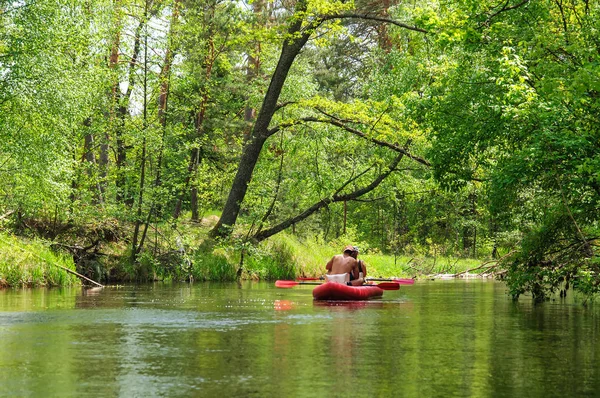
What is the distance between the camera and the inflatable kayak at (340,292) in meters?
18.3

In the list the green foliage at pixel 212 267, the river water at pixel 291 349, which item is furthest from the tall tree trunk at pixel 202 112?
the river water at pixel 291 349

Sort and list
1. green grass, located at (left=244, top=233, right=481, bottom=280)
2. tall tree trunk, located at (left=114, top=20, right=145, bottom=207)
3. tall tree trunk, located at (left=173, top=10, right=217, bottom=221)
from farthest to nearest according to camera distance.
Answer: tall tree trunk, located at (left=173, top=10, right=217, bottom=221) → green grass, located at (left=244, top=233, right=481, bottom=280) → tall tree trunk, located at (left=114, top=20, right=145, bottom=207)

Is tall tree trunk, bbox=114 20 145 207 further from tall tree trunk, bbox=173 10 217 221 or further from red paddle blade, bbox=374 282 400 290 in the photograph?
red paddle blade, bbox=374 282 400 290

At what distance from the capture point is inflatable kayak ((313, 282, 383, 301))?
18.3m

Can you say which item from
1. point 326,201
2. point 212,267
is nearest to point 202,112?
point 326,201

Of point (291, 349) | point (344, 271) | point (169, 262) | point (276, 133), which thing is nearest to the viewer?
point (291, 349)

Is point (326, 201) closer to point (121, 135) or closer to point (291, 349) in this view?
point (121, 135)

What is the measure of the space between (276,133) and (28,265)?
493 inches

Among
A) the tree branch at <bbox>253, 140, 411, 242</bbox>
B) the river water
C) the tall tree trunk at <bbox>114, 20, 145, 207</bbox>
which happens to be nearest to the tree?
the tree branch at <bbox>253, 140, 411, 242</bbox>

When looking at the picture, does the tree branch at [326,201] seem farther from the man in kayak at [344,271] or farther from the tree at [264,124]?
the man in kayak at [344,271]

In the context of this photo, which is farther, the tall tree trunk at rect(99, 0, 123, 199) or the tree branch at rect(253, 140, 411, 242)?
the tree branch at rect(253, 140, 411, 242)

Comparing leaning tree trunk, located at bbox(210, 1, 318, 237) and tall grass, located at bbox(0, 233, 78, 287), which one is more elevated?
leaning tree trunk, located at bbox(210, 1, 318, 237)

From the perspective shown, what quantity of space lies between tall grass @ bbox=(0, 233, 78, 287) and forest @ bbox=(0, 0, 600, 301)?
0.09m

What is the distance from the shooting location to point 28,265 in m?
21.5
